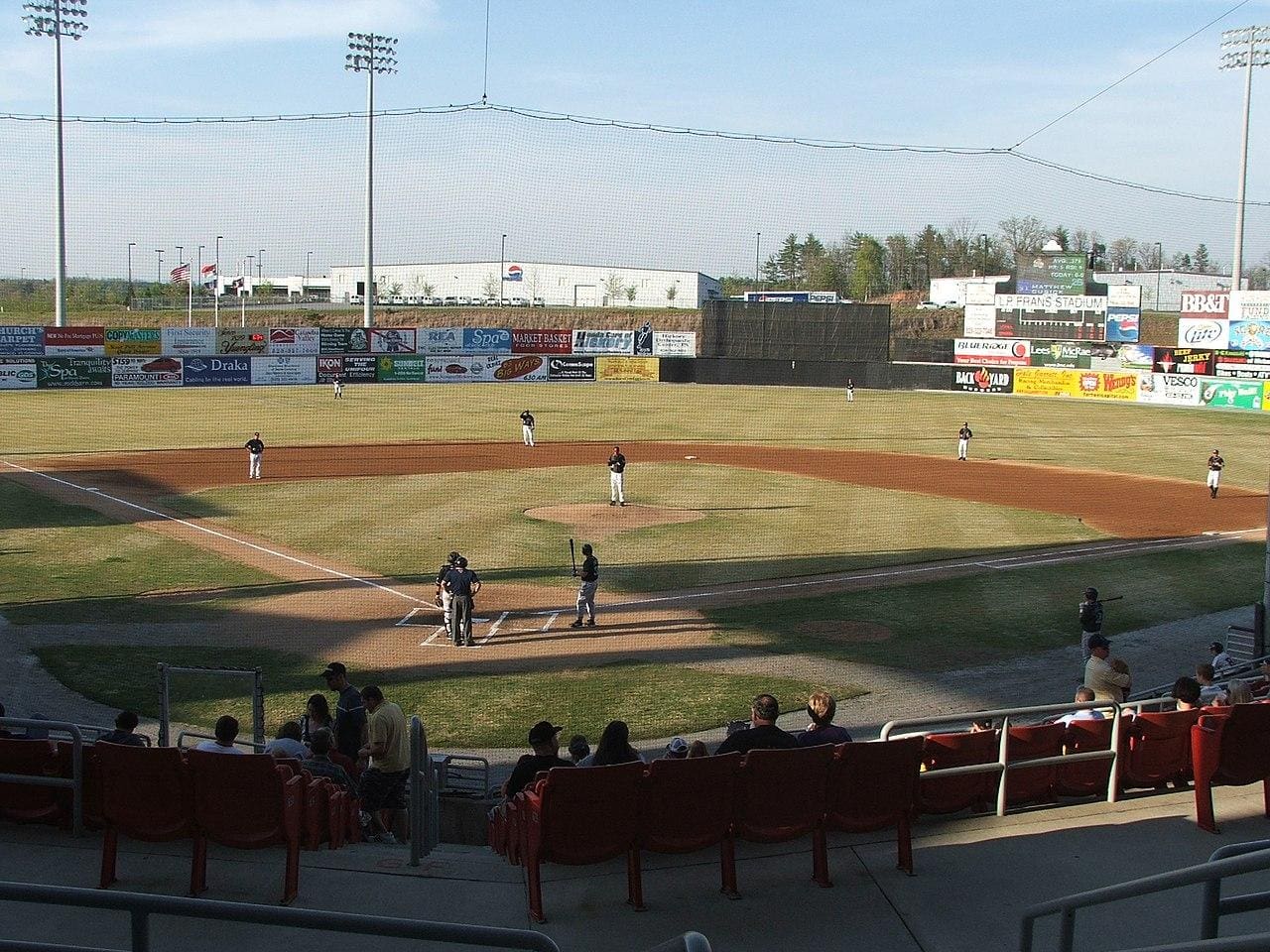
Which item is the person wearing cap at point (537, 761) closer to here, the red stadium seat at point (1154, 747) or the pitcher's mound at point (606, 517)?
the red stadium seat at point (1154, 747)

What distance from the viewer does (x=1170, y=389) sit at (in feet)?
221

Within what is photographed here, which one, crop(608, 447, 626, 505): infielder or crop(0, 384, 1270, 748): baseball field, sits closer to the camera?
crop(0, 384, 1270, 748): baseball field

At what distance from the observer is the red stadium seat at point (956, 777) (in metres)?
8.04

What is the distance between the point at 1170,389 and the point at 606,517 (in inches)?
1990

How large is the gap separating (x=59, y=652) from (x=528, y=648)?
7.06 m

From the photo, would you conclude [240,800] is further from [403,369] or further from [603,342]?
[603,342]

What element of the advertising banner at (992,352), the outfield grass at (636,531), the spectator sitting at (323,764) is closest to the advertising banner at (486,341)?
the advertising banner at (992,352)

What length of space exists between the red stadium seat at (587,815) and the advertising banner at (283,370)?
206ft

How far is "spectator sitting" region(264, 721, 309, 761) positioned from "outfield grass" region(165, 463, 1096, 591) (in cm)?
1288

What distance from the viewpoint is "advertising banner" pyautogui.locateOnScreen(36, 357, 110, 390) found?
60.6 m

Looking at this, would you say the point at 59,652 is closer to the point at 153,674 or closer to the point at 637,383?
the point at 153,674

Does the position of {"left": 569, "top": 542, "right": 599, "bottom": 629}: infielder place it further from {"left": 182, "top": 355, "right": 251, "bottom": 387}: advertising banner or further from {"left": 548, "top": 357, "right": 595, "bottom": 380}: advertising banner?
Result: {"left": 548, "top": 357, "right": 595, "bottom": 380}: advertising banner

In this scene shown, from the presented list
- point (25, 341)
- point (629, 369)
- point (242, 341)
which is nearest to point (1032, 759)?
point (242, 341)

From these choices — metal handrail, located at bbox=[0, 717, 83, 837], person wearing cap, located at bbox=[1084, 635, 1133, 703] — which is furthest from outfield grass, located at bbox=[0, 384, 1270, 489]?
metal handrail, located at bbox=[0, 717, 83, 837]
